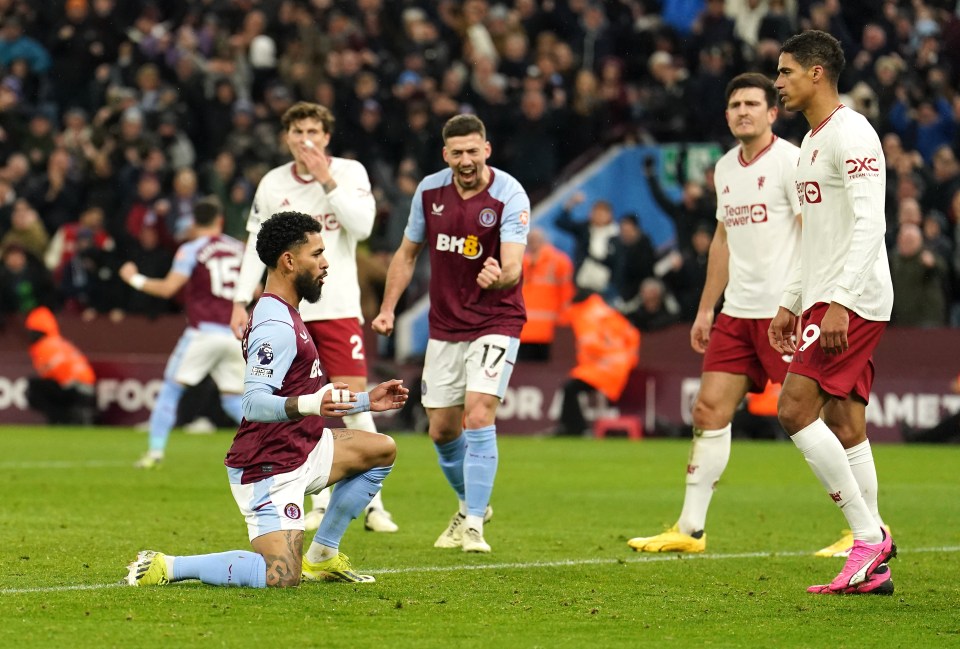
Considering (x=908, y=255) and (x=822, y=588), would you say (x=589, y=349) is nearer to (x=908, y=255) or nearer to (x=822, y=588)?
(x=908, y=255)

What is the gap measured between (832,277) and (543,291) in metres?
12.1


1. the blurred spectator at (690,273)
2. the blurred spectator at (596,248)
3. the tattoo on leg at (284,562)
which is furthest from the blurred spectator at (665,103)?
the tattoo on leg at (284,562)

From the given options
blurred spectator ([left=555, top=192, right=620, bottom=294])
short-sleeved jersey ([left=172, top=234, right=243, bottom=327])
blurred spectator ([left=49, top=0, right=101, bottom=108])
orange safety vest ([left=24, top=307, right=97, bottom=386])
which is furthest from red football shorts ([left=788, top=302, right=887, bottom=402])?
blurred spectator ([left=49, top=0, right=101, bottom=108])

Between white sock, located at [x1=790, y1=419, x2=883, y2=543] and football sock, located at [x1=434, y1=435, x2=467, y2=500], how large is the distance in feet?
8.60

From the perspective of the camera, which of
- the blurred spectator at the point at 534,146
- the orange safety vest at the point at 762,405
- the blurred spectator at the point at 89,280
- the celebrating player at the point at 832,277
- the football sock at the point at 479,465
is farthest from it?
the blurred spectator at the point at 89,280

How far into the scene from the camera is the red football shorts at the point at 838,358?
25.2ft

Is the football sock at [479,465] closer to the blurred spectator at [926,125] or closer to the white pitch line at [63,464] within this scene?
the white pitch line at [63,464]

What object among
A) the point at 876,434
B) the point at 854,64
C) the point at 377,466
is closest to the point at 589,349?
the point at 876,434

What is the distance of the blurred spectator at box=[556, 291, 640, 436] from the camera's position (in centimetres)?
1927

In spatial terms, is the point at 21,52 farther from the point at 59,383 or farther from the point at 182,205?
the point at 59,383

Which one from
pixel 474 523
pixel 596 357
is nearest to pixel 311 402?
pixel 474 523

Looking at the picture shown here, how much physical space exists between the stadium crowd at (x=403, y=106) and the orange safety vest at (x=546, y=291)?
2.66 feet

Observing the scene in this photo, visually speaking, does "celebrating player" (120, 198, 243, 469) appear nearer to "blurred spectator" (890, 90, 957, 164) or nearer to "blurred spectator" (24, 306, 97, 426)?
"blurred spectator" (24, 306, 97, 426)

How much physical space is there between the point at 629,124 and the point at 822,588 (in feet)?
49.3
